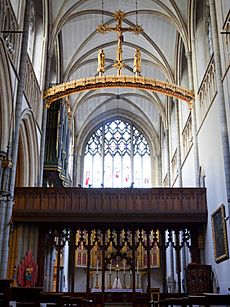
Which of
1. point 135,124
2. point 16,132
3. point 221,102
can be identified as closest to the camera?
point 221,102

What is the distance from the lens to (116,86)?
53.0 feet

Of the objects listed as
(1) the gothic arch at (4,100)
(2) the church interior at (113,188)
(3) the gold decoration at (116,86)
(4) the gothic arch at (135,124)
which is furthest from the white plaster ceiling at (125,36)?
(1) the gothic arch at (4,100)

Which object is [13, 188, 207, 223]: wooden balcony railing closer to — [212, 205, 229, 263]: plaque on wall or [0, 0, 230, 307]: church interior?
[0, 0, 230, 307]: church interior

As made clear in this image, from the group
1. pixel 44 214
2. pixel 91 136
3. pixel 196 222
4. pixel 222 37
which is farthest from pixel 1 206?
pixel 91 136

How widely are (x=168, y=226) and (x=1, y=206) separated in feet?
19.5

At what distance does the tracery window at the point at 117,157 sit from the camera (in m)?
28.7

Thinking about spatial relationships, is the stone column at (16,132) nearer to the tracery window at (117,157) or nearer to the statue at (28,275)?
the statue at (28,275)

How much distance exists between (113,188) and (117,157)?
14211 millimetres

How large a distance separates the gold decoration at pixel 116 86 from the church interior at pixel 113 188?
0.14ft

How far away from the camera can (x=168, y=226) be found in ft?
50.7

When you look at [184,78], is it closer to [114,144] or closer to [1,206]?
[114,144]

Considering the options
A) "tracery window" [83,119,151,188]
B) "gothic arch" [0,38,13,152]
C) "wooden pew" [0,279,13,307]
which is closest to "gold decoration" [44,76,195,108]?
"gothic arch" [0,38,13,152]

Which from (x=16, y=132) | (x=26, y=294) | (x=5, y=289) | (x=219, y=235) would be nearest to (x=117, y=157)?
(x=16, y=132)

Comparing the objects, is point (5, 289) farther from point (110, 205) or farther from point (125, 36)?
point (125, 36)
